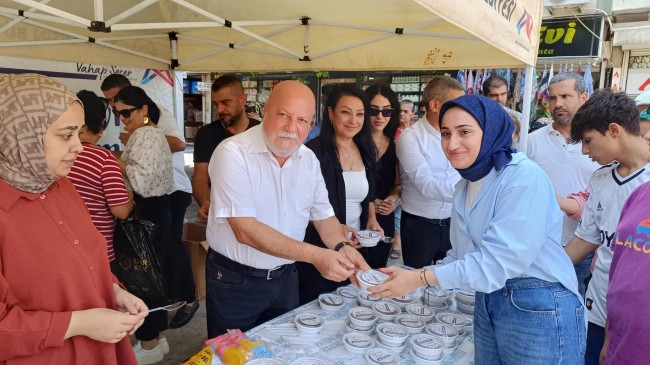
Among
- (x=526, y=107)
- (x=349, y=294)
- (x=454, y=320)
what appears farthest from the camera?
(x=526, y=107)

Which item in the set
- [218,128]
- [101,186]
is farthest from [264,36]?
[101,186]

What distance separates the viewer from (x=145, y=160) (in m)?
2.93

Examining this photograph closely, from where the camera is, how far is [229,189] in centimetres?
190

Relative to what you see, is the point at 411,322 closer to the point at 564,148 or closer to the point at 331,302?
the point at 331,302

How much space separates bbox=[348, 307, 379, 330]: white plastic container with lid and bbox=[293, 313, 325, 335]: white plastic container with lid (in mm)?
136

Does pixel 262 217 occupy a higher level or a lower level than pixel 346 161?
lower

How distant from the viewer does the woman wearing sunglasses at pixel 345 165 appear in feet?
8.92

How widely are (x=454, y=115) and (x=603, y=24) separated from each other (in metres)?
8.14

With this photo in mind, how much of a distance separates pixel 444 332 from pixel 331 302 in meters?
0.56

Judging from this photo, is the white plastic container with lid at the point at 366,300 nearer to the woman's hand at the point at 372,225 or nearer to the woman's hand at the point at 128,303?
the woman's hand at the point at 372,225

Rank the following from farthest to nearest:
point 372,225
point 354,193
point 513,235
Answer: point 372,225 → point 354,193 → point 513,235

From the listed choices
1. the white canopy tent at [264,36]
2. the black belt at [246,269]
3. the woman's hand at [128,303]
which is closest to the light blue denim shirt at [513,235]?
the black belt at [246,269]

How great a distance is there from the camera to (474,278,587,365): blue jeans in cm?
149

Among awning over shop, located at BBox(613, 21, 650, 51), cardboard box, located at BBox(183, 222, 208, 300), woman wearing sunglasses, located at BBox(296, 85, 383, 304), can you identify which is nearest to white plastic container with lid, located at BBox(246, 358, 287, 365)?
woman wearing sunglasses, located at BBox(296, 85, 383, 304)
